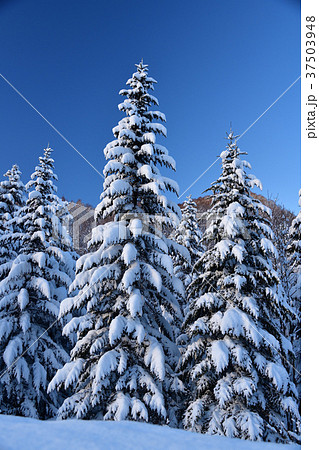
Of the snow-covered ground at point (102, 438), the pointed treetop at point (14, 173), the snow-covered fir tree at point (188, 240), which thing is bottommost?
the snow-covered ground at point (102, 438)

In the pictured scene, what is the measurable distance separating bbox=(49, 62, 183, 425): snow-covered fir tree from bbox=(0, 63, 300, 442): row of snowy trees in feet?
0.13

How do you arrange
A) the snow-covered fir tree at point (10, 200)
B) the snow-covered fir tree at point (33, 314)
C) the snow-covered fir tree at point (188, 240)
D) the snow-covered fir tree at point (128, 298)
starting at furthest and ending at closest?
the snow-covered fir tree at point (188, 240) → the snow-covered fir tree at point (10, 200) → the snow-covered fir tree at point (33, 314) → the snow-covered fir tree at point (128, 298)

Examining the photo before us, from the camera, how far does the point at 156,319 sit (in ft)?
35.7

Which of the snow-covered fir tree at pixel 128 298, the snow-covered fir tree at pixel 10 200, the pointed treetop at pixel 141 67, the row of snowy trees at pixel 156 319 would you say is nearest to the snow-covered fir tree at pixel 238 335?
the row of snowy trees at pixel 156 319

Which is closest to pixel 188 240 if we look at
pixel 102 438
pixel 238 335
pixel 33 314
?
pixel 33 314

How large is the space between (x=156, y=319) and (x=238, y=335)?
288 centimetres

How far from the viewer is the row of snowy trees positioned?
9281 mm

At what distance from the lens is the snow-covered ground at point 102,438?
2.50 m

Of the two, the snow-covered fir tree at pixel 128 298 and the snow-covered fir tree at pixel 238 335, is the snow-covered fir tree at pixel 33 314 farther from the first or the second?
the snow-covered fir tree at pixel 238 335

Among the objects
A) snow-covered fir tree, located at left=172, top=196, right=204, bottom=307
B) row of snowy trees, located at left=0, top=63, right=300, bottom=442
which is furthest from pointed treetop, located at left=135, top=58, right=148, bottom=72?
snow-covered fir tree, located at left=172, top=196, right=204, bottom=307

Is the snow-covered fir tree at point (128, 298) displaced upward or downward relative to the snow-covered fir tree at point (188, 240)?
downward

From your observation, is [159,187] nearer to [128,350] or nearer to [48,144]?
[128,350]

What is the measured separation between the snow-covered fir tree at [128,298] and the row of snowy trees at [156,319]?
0.13ft

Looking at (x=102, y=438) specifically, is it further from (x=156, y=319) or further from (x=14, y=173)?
(x=14, y=173)
